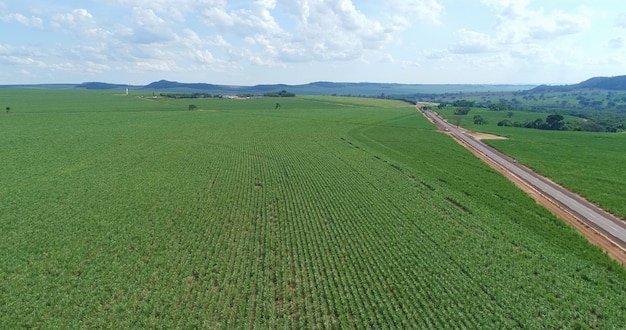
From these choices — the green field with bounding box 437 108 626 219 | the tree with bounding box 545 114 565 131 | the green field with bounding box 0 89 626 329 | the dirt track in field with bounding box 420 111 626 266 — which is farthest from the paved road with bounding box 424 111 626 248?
the tree with bounding box 545 114 565 131

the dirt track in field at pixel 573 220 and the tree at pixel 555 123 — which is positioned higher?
the tree at pixel 555 123

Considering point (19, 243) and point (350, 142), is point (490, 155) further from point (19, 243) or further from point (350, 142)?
point (19, 243)

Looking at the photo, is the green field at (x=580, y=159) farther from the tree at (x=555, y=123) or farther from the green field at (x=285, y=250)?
the tree at (x=555, y=123)

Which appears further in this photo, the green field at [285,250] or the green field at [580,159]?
the green field at [580,159]

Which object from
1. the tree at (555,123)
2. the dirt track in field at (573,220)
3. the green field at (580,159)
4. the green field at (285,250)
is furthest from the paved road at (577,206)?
the tree at (555,123)

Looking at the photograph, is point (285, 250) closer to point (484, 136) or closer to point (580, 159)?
point (580, 159)

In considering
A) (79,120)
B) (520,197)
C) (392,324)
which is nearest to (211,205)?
(392,324)

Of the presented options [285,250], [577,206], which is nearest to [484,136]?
[577,206]

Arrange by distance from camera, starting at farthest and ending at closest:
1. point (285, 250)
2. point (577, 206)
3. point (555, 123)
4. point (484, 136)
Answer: point (555, 123) → point (484, 136) → point (577, 206) → point (285, 250)
